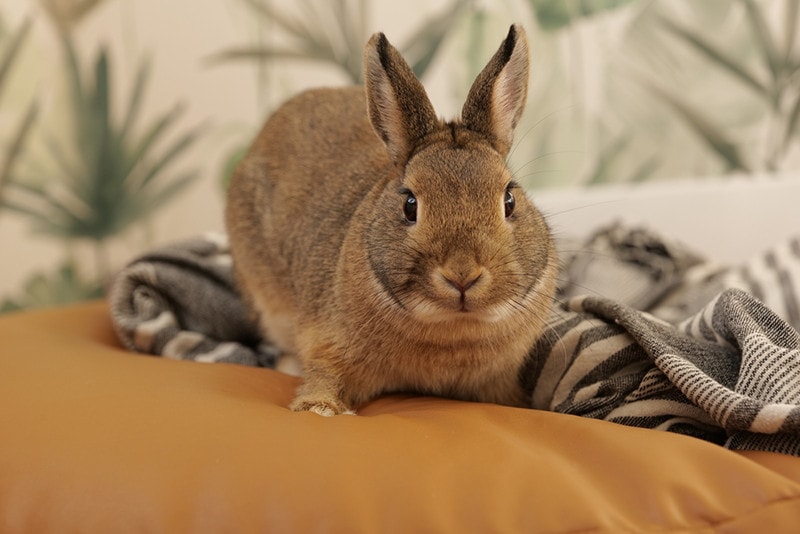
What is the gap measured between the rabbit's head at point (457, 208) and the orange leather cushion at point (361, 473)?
0.59ft

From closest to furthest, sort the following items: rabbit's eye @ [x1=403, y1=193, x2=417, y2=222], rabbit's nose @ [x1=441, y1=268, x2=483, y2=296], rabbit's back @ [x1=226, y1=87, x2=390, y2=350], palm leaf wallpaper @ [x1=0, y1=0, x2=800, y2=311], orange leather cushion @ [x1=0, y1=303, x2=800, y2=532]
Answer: orange leather cushion @ [x1=0, y1=303, x2=800, y2=532] → rabbit's nose @ [x1=441, y1=268, x2=483, y2=296] → rabbit's eye @ [x1=403, y1=193, x2=417, y2=222] → rabbit's back @ [x1=226, y1=87, x2=390, y2=350] → palm leaf wallpaper @ [x1=0, y1=0, x2=800, y2=311]

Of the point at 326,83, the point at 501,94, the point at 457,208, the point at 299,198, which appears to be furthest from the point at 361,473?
the point at 326,83

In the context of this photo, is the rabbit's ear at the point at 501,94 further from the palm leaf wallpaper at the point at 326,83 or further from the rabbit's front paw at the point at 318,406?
the palm leaf wallpaper at the point at 326,83

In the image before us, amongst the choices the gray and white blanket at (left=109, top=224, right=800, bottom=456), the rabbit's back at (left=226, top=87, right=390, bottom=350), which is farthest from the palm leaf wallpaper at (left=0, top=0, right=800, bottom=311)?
the rabbit's back at (left=226, top=87, right=390, bottom=350)

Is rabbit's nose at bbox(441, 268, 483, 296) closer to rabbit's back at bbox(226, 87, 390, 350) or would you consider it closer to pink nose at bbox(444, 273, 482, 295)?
pink nose at bbox(444, 273, 482, 295)

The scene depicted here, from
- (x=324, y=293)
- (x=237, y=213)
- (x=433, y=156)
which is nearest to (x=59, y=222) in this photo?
(x=237, y=213)

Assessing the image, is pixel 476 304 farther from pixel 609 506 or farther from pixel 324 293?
pixel 324 293

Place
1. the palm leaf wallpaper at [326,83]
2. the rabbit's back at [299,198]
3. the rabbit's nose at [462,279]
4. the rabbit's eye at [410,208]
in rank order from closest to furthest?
1. the rabbit's nose at [462,279]
2. the rabbit's eye at [410,208]
3. the rabbit's back at [299,198]
4. the palm leaf wallpaper at [326,83]

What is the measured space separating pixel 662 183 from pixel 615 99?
0.31 meters

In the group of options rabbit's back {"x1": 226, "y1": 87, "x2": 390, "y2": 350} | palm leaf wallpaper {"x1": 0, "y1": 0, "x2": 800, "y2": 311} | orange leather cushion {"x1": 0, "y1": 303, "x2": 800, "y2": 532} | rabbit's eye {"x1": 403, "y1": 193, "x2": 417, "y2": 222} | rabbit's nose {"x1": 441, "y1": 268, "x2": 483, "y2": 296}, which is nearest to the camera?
orange leather cushion {"x1": 0, "y1": 303, "x2": 800, "y2": 532}

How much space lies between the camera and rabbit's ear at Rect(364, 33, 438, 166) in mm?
1136

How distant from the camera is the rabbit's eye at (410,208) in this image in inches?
42.8

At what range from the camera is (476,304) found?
39.8 inches

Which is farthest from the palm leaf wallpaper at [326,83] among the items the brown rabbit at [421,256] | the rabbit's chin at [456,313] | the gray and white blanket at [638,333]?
the rabbit's chin at [456,313]
